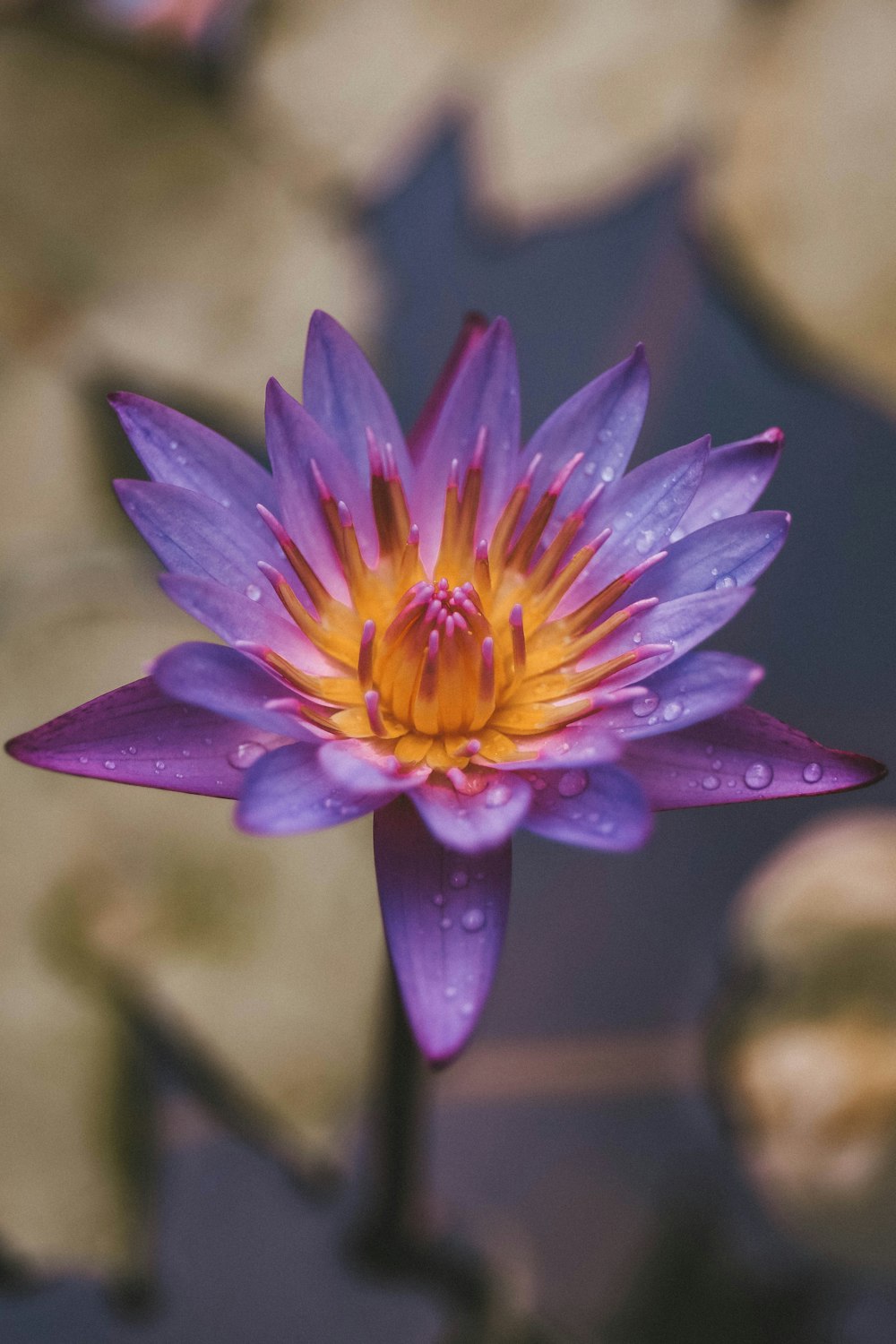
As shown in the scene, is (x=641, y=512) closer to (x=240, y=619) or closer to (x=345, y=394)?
(x=345, y=394)

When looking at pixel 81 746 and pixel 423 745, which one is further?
pixel 423 745

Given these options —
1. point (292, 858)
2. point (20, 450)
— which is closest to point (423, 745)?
point (292, 858)

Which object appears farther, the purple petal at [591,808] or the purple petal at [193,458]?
the purple petal at [193,458]

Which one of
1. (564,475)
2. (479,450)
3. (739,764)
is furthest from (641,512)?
(739,764)

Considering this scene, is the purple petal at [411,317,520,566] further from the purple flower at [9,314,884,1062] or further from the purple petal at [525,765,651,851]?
the purple petal at [525,765,651,851]

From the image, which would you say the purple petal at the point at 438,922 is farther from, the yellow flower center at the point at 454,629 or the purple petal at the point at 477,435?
the purple petal at the point at 477,435

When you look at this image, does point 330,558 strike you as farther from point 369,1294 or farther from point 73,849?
point 369,1294

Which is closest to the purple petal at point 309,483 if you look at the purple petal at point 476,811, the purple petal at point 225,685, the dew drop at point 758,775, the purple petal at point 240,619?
the purple petal at point 240,619
